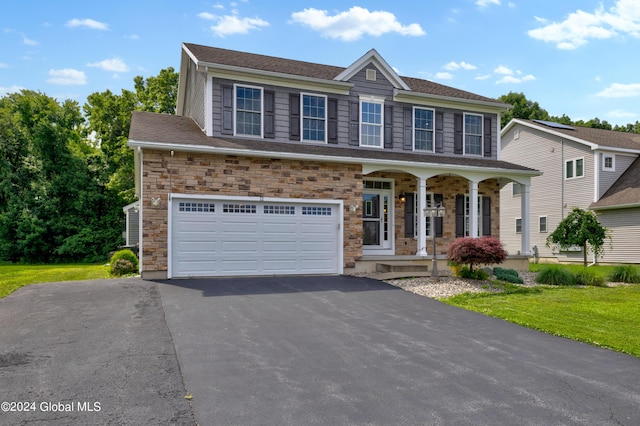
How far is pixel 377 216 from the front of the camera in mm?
15703

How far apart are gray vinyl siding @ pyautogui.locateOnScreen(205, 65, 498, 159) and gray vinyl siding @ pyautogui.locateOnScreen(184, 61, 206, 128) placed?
0.90 meters

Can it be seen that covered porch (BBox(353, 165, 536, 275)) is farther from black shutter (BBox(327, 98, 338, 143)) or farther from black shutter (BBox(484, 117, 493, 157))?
black shutter (BBox(327, 98, 338, 143))

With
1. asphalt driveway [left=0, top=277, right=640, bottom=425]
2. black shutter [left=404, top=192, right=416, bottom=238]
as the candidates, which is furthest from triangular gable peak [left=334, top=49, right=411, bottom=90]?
asphalt driveway [left=0, top=277, right=640, bottom=425]

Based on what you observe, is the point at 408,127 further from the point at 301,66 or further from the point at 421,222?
the point at 301,66

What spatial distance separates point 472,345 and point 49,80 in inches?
1205

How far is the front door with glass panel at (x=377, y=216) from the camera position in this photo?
15.5m

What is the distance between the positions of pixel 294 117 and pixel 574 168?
15.5 metres

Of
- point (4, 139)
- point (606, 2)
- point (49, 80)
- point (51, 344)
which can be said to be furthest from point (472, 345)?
point (49, 80)

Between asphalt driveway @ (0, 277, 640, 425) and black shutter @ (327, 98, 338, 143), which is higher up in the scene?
black shutter @ (327, 98, 338, 143)

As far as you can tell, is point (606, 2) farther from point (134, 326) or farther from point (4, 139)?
point (4, 139)

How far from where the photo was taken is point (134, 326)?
6793 millimetres

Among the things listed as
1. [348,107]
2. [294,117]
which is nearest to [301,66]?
[348,107]

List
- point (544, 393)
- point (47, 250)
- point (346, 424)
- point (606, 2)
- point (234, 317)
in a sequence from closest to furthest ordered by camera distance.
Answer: point (346, 424) → point (544, 393) → point (234, 317) → point (606, 2) → point (47, 250)

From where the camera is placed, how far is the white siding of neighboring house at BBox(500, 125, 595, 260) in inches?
851
